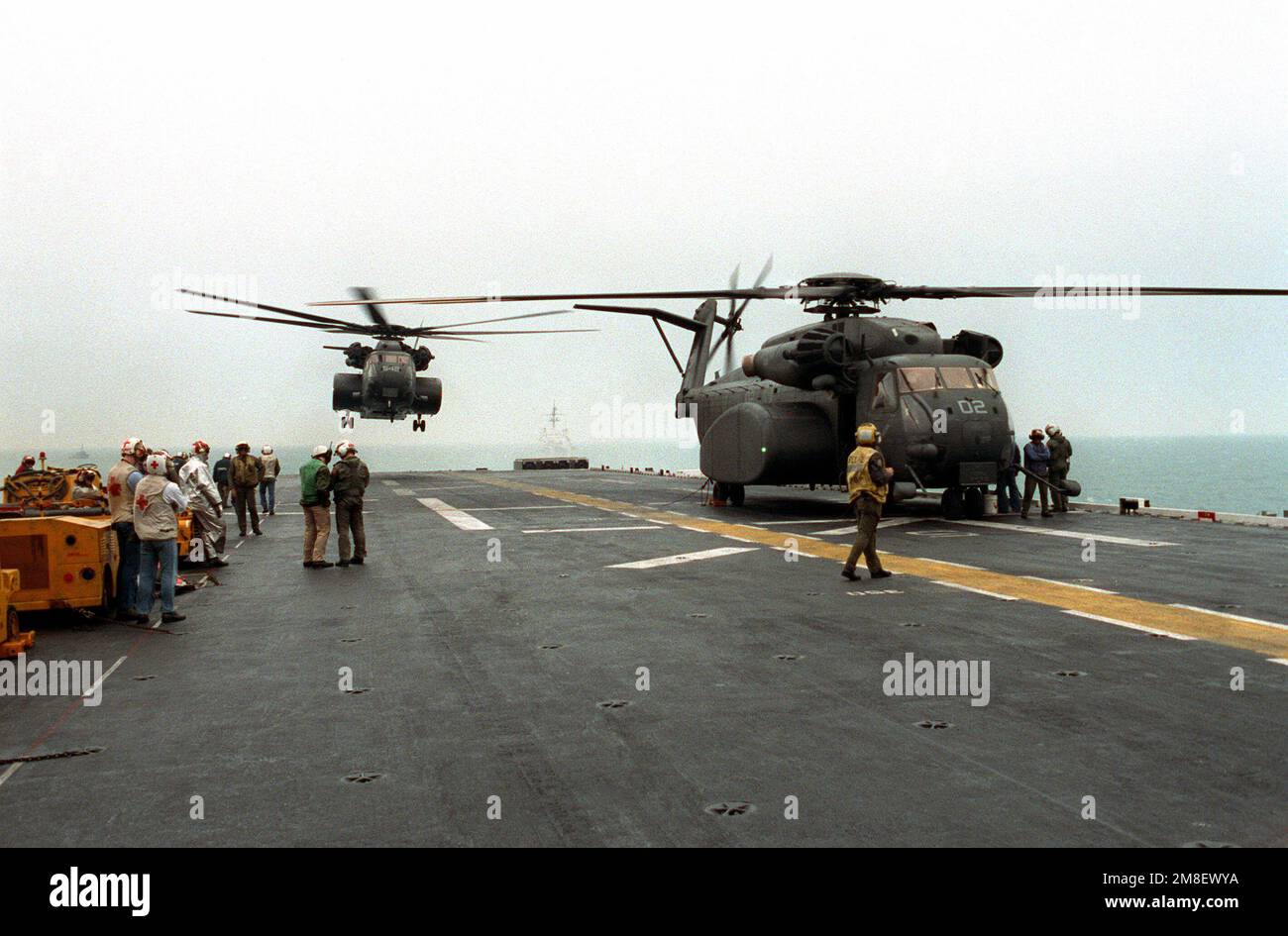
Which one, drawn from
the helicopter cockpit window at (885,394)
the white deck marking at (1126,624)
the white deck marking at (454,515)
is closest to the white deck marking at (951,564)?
the white deck marking at (1126,624)

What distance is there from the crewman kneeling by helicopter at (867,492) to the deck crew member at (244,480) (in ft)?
45.3

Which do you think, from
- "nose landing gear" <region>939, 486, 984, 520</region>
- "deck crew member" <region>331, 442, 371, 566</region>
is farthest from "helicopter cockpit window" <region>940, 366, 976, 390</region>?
"deck crew member" <region>331, 442, 371, 566</region>

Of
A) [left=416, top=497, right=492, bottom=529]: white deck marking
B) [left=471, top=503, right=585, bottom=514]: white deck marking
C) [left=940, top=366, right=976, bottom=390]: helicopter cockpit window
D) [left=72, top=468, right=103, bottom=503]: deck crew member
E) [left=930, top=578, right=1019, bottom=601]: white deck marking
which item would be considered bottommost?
[left=416, top=497, right=492, bottom=529]: white deck marking

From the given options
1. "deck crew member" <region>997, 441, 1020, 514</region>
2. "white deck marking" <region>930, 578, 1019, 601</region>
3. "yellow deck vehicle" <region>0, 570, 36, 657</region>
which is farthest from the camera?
"deck crew member" <region>997, 441, 1020, 514</region>

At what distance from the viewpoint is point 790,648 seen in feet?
29.9

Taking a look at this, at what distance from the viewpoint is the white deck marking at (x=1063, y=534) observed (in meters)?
17.4

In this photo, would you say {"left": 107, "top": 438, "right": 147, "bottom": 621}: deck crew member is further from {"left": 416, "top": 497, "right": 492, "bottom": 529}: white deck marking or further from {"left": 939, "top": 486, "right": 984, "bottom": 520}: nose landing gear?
{"left": 939, "top": 486, "right": 984, "bottom": 520}: nose landing gear

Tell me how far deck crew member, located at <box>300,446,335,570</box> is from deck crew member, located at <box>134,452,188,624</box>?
4.35 m

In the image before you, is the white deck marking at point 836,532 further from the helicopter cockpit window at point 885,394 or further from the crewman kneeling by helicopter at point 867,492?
the crewman kneeling by helicopter at point 867,492

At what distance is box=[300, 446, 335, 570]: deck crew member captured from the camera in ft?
51.5

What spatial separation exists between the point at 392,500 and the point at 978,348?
19.0 meters

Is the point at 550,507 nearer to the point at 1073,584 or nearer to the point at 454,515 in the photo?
the point at 454,515
